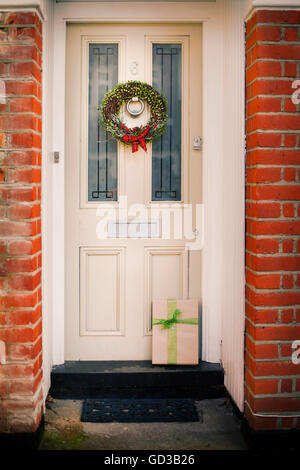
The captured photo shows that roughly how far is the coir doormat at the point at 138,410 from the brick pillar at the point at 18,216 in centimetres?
49

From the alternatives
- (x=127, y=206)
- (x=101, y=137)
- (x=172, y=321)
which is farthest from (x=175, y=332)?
(x=101, y=137)

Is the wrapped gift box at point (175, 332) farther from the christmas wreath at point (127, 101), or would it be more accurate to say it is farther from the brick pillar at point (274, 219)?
the christmas wreath at point (127, 101)

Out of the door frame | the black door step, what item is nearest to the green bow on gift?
the door frame

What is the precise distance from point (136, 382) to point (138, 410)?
21 cm

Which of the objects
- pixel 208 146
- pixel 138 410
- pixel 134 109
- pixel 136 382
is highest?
pixel 134 109

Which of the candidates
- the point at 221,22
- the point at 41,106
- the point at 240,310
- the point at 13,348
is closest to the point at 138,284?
the point at 240,310

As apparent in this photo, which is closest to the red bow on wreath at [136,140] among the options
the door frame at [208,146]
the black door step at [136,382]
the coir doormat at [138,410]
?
the door frame at [208,146]

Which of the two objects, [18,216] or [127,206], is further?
[127,206]

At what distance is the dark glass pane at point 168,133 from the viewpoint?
3.37 meters

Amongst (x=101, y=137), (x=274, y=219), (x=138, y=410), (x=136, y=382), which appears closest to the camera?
(x=274, y=219)

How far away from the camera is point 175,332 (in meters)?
3.32

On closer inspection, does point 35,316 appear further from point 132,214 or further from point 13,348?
point 132,214

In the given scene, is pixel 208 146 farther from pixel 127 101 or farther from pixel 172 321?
pixel 172 321

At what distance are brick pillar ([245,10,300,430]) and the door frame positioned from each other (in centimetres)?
47
